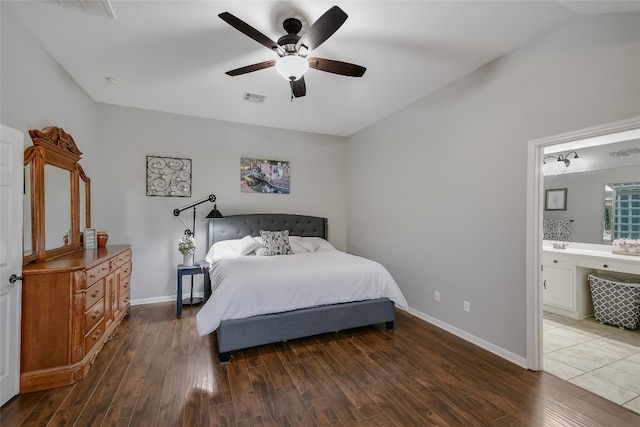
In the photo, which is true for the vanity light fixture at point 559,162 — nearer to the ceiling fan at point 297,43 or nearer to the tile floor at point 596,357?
the tile floor at point 596,357

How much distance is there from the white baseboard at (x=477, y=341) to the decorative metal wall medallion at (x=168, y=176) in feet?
12.6

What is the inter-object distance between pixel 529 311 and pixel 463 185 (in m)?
1.36

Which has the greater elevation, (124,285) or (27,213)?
(27,213)

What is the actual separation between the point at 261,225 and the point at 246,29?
10.5 feet

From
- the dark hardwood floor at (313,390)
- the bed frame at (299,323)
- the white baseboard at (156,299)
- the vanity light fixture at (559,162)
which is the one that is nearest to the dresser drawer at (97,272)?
the dark hardwood floor at (313,390)

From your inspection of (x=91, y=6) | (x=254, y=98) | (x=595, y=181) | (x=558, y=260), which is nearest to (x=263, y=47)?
(x=254, y=98)

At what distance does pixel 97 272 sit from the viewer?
2.60m

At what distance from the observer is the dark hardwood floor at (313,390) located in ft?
6.13

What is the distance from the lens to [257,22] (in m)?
2.26

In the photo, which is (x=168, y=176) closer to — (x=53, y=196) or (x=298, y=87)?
(x=53, y=196)

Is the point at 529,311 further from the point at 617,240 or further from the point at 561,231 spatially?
the point at 561,231

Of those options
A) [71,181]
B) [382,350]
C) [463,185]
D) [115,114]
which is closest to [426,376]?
[382,350]

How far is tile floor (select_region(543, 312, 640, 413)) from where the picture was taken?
2.20 metres

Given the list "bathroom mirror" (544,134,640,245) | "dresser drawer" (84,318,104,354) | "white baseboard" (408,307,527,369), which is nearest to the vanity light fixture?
"bathroom mirror" (544,134,640,245)
